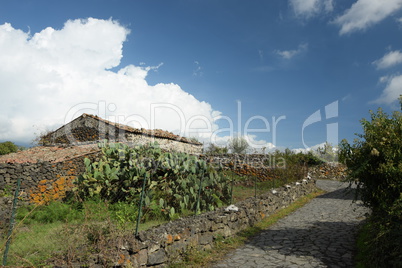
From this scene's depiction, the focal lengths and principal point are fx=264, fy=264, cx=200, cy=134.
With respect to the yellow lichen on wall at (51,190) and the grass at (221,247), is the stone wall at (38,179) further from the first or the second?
the grass at (221,247)

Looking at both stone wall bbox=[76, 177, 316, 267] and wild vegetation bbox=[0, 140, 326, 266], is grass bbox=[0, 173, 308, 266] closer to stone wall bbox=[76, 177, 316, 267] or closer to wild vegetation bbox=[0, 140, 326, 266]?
wild vegetation bbox=[0, 140, 326, 266]

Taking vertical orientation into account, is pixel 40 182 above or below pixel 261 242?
above

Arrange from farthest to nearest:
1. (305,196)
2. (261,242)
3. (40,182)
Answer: (305,196), (40,182), (261,242)

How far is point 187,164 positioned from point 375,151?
5.37 metres

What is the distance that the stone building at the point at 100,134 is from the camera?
19.2 meters

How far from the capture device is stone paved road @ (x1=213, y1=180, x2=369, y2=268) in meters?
5.59

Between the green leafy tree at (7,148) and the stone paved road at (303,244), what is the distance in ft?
83.8

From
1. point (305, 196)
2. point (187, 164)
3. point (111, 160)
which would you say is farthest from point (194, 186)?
point (305, 196)

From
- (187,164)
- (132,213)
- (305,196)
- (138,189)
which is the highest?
(187,164)

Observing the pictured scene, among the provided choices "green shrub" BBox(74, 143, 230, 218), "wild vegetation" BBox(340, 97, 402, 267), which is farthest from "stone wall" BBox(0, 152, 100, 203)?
"wild vegetation" BBox(340, 97, 402, 267)

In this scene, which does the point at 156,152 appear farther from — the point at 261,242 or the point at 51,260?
the point at 51,260

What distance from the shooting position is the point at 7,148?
24.8 metres

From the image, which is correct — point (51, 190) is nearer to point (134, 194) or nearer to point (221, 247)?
point (134, 194)

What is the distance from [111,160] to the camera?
32.1 feet
